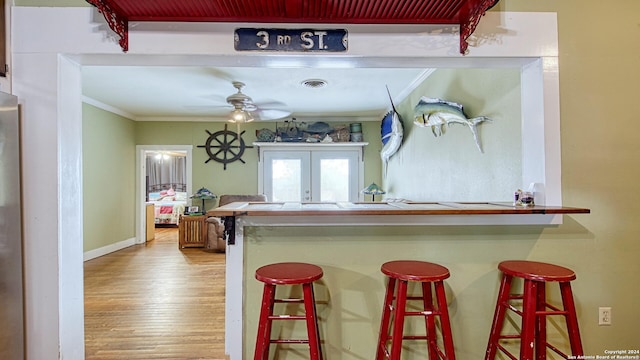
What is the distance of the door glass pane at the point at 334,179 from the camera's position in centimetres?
575

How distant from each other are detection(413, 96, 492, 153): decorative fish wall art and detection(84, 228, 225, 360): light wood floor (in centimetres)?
238

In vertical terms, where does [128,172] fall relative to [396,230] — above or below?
above

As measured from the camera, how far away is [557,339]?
5.72 ft

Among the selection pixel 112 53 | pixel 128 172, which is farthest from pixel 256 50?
pixel 128 172

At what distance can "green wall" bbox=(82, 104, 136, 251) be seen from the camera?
4395 millimetres

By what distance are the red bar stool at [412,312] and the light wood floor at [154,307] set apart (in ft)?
3.77

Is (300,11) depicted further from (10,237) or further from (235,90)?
(235,90)

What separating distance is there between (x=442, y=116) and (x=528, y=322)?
165cm

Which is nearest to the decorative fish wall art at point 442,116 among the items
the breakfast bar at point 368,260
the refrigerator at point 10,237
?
the breakfast bar at point 368,260

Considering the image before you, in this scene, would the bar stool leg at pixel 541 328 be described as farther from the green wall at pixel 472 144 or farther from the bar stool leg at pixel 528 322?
the green wall at pixel 472 144

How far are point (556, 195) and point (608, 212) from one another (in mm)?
322

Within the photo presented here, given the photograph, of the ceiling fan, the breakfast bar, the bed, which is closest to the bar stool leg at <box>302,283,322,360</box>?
the breakfast bar

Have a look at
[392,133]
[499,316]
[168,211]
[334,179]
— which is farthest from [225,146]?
[499,316]

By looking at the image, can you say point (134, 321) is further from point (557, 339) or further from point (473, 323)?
point (557, 339)
